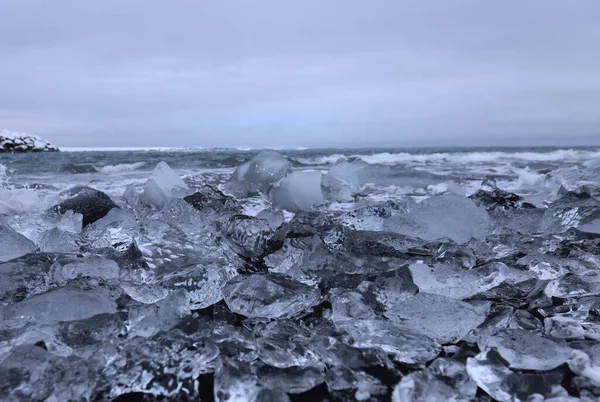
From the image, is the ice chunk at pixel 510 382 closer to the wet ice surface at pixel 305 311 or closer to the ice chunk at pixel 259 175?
the wet ice surface at pixel 305 311

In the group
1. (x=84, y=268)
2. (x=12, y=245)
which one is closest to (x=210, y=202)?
(x=12, y=245)

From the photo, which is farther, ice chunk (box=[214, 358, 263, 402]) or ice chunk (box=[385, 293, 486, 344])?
ice chunk (box=[385, 293, 486, 344])

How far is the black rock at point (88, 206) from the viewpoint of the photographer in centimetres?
271

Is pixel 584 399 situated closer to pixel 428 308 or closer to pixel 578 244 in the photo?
pixel 428 308

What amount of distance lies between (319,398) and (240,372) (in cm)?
17

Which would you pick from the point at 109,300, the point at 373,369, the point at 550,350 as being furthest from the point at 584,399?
the point at 109,300

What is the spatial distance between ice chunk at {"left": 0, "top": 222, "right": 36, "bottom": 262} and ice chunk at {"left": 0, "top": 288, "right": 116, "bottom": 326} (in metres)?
0.68

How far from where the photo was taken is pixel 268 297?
47.4 inches

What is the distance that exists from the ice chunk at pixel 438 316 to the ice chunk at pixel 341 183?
279 cm

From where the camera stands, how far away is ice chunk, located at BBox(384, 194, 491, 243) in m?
2.21

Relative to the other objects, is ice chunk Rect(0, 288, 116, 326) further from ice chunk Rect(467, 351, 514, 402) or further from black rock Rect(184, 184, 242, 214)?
black rock Rect(184, 184, 242, 214)

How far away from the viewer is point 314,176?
3.61 metres

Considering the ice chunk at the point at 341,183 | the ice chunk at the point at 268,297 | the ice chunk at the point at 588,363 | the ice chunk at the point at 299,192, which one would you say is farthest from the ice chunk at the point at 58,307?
the ice chunk at the point at 341,183

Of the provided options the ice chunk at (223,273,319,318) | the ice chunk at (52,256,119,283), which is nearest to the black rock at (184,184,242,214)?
the ice chunk at (52,256,119,283)
